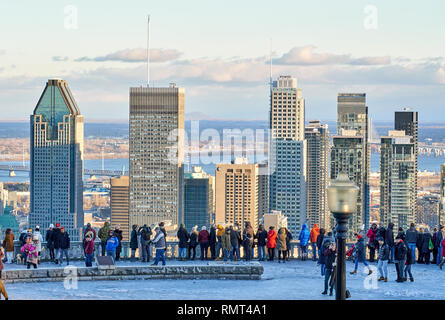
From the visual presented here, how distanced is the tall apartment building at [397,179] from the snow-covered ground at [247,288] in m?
135

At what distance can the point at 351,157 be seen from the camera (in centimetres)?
17812

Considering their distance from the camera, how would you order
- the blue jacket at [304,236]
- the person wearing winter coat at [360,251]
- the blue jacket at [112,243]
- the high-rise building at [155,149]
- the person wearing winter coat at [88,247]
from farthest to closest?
1. the high-rise building at [155,149]
2. the blue jacket at [304,236]
3. the blue jacket at [112,243]
4. the person wearing winter coat at [88,247]
5. the person wearing winter coat at [360,251]

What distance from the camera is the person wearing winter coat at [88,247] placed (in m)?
23.5

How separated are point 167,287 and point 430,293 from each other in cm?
606

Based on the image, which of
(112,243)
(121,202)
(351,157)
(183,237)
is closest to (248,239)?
(183,237)

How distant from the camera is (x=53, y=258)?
25.2m

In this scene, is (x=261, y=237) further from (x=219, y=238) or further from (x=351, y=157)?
(x=351, y=157)

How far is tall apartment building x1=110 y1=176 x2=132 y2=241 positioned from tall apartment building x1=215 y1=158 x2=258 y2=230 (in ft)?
61.6

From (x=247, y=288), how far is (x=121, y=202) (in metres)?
164

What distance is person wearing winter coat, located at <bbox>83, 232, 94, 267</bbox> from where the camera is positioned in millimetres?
23453

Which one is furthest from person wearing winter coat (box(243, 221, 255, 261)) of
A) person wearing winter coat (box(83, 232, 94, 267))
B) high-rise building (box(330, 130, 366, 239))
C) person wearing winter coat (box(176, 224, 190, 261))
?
→ high-rise building (box(330, 130, 366, 239))

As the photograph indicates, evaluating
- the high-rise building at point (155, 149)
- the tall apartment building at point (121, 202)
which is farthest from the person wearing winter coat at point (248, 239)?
the high-rise building at point (155, 149)

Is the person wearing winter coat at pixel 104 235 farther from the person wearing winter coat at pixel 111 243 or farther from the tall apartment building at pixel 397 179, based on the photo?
the tall apartment building at pixel 397 179
